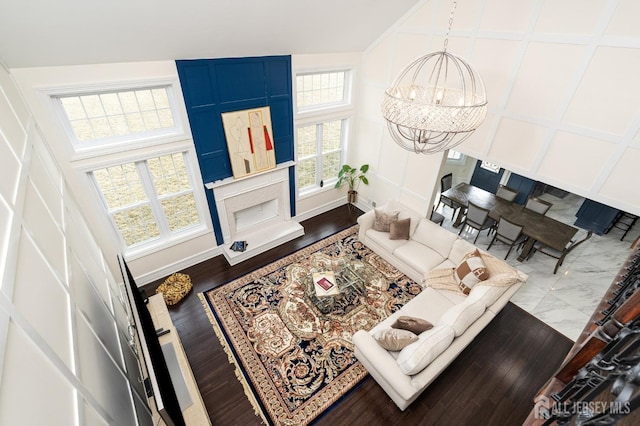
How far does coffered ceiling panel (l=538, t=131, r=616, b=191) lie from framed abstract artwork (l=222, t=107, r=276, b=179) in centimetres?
419

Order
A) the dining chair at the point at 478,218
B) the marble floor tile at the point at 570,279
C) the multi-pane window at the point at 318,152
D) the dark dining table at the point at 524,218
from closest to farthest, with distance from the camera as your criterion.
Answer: the marble floor tile at the point at 570,279, the dark dining table at the point at 524,218, the dining chair at the point at 478,218, the multi-pane window at the point at 318,152

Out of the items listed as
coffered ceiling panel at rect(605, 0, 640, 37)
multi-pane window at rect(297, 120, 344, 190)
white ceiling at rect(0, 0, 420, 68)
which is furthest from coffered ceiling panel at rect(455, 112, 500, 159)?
multi-pane window at rect(297, 120, 344, 190)

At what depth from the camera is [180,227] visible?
5078mm

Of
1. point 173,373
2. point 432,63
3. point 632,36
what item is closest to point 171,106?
point 173,373

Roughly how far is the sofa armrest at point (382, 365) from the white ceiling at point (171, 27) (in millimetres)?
4122

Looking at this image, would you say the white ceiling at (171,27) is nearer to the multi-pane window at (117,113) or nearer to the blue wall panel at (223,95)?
the blue wall panel at (223,95)

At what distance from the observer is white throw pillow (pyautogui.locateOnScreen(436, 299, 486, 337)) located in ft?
10.9

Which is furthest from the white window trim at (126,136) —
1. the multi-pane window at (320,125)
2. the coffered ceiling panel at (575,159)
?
the coffered ceiling panel at (575,159)

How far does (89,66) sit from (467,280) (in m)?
5.64

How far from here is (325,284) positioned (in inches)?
178

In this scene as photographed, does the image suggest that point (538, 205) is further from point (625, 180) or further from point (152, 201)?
point (152, 201)

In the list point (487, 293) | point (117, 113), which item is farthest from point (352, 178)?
point (117, 113)

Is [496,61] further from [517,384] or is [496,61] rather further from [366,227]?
[517,384]

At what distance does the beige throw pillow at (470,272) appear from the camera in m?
4.16
